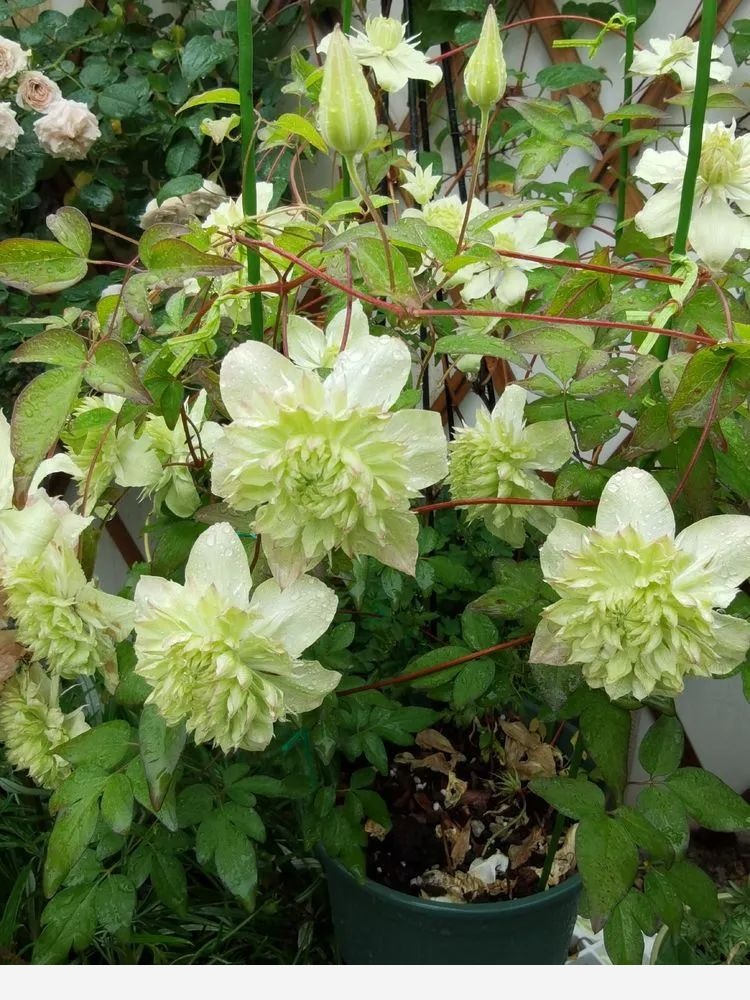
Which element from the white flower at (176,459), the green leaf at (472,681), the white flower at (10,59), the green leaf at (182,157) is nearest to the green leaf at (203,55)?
the green leaf at (182,157)

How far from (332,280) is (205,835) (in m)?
0.38

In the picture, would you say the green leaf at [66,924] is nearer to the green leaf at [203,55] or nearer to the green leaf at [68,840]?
the green leaf at [68,840]

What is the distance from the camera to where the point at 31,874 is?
3.05 ft

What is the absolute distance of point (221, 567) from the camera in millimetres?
445

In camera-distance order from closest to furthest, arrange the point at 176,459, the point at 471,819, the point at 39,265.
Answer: the point at 39,265 → the point at 176,459 → the point at 471,819

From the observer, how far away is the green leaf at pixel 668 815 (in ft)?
1.82

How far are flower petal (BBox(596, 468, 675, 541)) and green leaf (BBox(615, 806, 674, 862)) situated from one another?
0.20 meters

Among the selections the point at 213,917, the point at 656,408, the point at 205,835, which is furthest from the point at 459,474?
the point at 213,917

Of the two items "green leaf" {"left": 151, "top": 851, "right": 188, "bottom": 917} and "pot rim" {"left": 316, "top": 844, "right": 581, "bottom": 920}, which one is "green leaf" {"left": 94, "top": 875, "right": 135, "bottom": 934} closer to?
"green leaf" {"left": 151, "top": 851, "right": 188, "bottom": 917}

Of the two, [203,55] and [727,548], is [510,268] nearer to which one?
[727,548]

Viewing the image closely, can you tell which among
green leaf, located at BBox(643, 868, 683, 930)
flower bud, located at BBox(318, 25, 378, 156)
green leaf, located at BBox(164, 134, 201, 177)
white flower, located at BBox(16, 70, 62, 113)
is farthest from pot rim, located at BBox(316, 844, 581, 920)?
white flower, located at BBox(16, 70, 62, 113)

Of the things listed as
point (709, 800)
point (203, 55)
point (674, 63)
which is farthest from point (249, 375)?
point (203, 55)

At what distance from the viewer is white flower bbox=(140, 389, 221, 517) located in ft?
1.84

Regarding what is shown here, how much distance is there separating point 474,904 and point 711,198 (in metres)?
0.53
